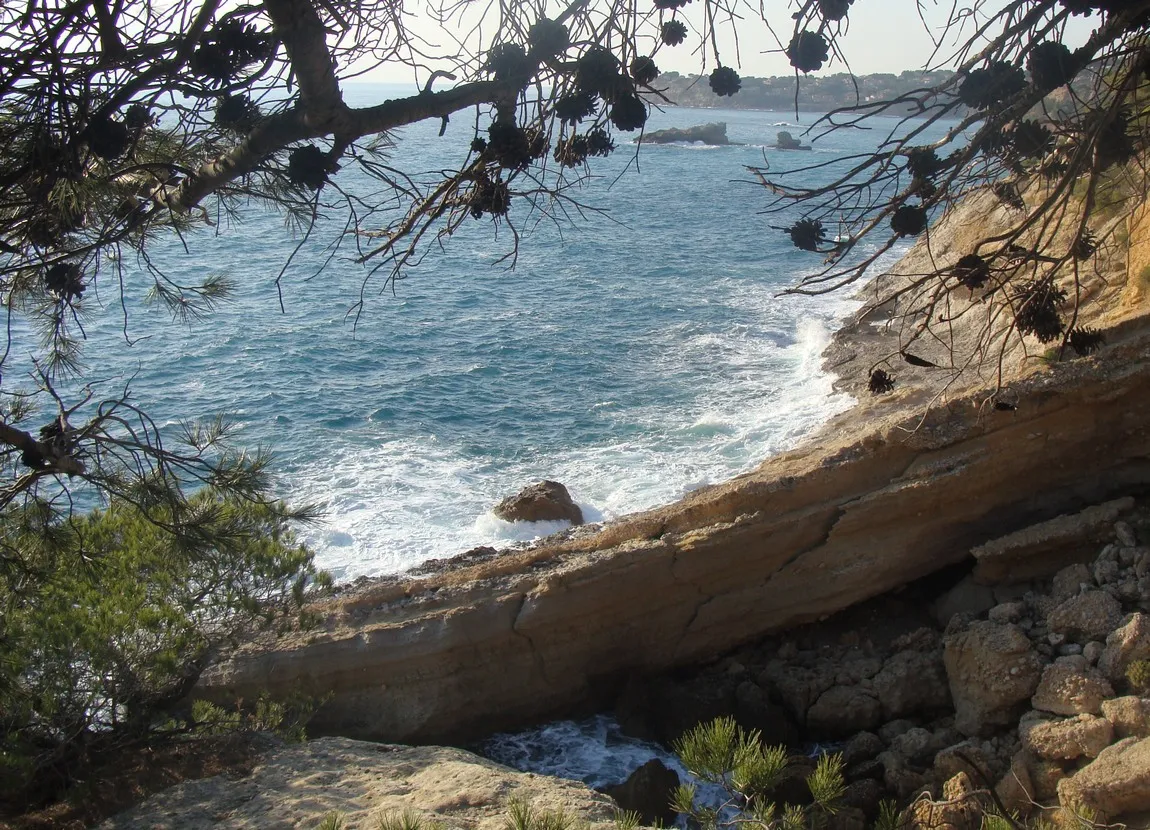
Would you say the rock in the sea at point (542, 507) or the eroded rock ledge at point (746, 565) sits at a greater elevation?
→ the eroded rock ledge at point (746, 565)

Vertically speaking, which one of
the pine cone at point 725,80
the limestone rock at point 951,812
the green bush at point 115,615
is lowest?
the limestone rock at point 951,812

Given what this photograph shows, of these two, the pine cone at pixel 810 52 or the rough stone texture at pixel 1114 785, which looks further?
the rough stone texture at pixel 1114 785

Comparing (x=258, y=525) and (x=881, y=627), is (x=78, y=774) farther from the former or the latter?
(x=881, y=627)

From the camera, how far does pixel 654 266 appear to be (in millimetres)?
31094

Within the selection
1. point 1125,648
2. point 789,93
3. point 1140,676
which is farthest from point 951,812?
point 789,93

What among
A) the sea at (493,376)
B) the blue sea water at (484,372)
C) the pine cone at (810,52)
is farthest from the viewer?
the blue sea water at (484,372)

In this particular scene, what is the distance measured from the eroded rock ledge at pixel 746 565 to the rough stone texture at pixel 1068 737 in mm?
2368

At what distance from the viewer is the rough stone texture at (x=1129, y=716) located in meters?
6.04

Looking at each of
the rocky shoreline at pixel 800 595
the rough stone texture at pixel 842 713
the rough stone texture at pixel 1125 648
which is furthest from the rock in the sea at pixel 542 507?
the rough stone texture at pixel 1125 648

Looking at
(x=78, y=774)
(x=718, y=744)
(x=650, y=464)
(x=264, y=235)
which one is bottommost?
(x=650, y=464)

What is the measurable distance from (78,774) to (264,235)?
33760 millimetres

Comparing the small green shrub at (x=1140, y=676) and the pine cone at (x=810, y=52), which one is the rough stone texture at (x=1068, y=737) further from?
the pine cone at (x=810, y=52)

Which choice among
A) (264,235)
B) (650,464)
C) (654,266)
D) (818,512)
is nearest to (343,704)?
(818,512)

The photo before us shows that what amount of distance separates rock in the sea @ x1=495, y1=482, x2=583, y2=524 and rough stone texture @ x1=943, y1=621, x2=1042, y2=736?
6868 millimetres
